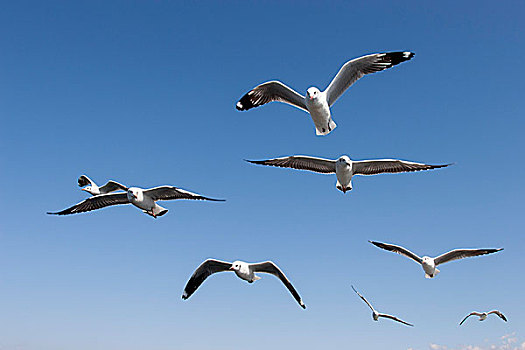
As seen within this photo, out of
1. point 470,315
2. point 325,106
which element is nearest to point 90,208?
point 325,106

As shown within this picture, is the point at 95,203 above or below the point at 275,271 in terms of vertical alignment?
above

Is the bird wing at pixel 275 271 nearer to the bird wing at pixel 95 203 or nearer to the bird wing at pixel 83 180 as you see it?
the bird wing at pixel 95 203

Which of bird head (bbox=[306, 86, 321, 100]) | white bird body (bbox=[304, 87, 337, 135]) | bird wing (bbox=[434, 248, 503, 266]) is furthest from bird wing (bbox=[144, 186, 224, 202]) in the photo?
bird wing (bbox=[434, 248, 503, 266])

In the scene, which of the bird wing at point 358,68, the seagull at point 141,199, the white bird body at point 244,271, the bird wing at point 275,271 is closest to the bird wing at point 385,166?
the bird wing at point 358,68

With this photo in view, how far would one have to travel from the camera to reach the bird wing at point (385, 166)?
50.5 ft

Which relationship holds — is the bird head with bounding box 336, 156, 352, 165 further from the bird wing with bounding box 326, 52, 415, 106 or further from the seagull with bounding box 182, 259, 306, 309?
the seagull with bounding box 182, 259, 306, 309

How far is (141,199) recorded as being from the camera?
52.4 ft

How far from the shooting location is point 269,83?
15.2 metres

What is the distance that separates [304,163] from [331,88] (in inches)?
114

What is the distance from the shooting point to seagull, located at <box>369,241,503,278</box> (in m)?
18.2

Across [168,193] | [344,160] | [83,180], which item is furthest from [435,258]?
[83,180]

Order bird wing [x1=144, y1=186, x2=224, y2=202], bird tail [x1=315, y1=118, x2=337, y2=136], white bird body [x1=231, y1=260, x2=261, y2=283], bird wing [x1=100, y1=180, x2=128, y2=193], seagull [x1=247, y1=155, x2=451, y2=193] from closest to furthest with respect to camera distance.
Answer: bird tail [x1=315, y1=118, x2=337, y2=136], seagull [x1=247, y1=155, x2=451, y2=193], white bird body [x1=231, y1=260, x2=261, y2=283], bird wing [x1=144, y1=186, x2=224, y2=202], bird wing [x1=100, y1=180, x2=128, y2=193]

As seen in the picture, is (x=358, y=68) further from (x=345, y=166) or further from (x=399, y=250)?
(x=399, y=250)

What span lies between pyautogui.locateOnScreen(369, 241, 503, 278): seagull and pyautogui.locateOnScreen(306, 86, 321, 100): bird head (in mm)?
7103
